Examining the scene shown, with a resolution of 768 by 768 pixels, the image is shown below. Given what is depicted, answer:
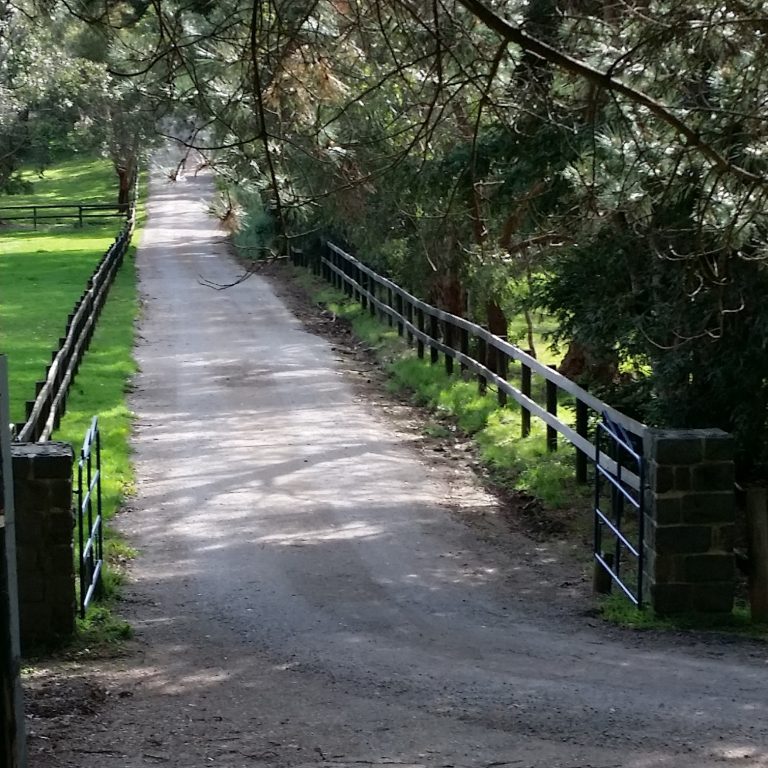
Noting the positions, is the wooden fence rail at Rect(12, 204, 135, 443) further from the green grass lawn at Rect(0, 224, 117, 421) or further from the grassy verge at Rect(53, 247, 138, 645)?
the green grass lawn at Rect(0, 224, 117, 421)

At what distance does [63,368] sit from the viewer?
17.6 meters

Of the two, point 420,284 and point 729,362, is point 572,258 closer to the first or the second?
point 729,362

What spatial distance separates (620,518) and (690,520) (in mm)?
1222

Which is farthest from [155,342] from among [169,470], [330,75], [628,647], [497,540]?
[628,647]

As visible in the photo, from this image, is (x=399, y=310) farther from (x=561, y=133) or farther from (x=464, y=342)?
(x=561, y=133)

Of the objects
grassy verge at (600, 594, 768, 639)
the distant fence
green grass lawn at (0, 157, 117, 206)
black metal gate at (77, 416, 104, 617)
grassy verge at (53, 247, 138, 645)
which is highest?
green grass lawn at (0, 157, 117, 206)

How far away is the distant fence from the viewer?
59.1 meters

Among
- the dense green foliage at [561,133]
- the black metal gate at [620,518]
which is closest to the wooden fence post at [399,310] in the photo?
the dense green foliage at [561,133]

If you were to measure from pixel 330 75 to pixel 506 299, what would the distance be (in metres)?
8.66

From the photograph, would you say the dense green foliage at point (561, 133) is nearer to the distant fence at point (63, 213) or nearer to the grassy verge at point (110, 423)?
the grassy verge at point (110, 423)

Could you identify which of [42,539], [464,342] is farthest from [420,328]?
[42,539]

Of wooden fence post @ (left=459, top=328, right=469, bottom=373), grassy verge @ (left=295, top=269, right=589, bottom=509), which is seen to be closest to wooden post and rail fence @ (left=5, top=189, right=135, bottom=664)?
grassy verge @ (left=295, top=269, right=589, bottom=509)

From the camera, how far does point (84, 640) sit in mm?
8172

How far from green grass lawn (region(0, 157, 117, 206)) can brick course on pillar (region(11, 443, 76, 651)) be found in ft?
200
